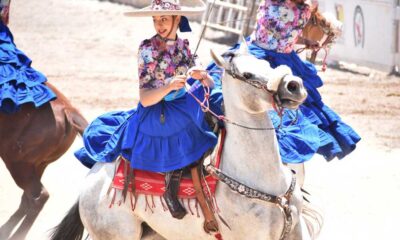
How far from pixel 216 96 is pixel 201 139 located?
350mm

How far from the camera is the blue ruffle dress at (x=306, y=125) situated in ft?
17.8

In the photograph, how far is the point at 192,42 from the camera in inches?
634

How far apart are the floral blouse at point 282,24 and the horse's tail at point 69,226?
1.86 metres

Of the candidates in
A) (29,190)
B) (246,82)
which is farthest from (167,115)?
(29,190)

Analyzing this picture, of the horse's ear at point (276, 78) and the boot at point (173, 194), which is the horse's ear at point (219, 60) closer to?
the horse's ear at point (276, 78)

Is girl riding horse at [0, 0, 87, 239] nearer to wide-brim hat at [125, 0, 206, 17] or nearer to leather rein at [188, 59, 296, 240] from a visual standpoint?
wide-brim hat at [125, 0, 206, 17]

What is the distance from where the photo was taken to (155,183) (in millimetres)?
5402

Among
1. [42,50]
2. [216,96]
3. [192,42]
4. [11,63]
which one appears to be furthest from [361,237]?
[42,50]

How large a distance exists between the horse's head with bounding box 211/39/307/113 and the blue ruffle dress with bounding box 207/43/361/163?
0.50 metres

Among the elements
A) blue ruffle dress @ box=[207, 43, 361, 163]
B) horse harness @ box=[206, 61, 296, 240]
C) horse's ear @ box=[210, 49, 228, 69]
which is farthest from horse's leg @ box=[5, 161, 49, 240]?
horse's ear @ box=[210, 49, 228, 69]

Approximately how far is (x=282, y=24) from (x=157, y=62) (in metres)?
1.12

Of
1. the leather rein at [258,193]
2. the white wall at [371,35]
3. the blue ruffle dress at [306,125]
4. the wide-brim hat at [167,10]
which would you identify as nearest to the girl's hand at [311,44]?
the blue ruffle dress at [306,125]

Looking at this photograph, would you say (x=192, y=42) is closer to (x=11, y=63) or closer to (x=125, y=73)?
(x=125, y=73)

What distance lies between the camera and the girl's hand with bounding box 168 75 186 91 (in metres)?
4.96
